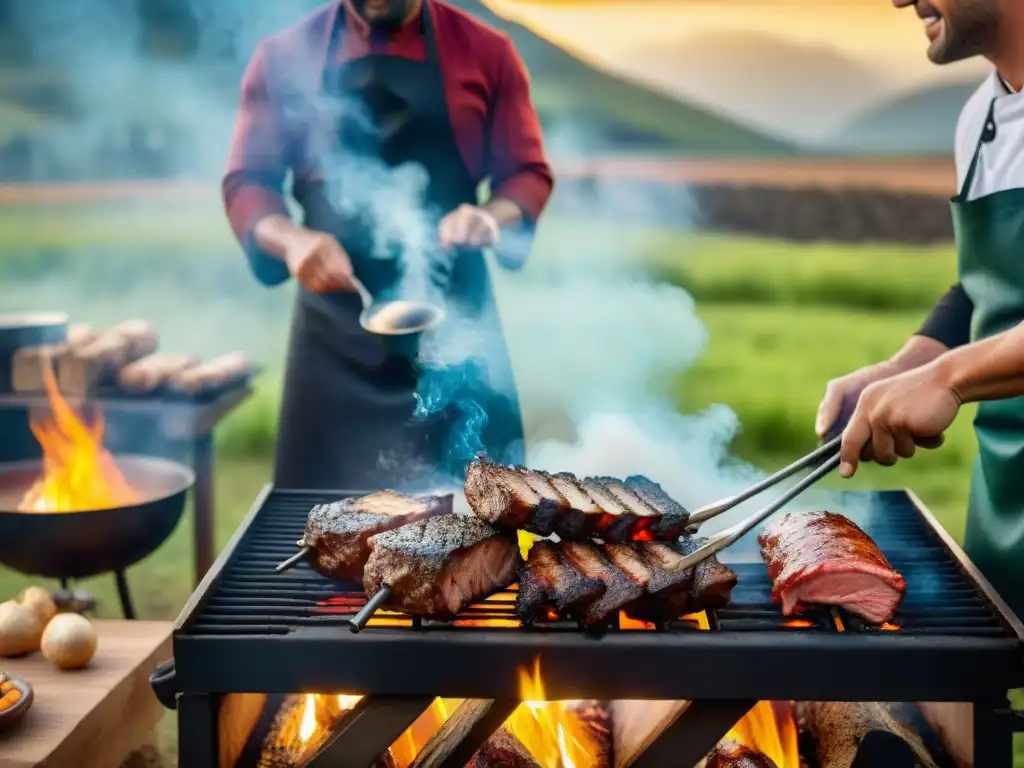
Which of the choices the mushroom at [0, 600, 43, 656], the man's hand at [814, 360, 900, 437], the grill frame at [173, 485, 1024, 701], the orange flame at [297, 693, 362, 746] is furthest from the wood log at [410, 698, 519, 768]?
the mushroom at [0, 600, 43, 656]

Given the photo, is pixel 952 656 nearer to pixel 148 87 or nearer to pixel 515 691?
pixel 515 691

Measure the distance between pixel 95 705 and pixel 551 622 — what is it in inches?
56.0

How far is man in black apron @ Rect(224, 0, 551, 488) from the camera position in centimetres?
401

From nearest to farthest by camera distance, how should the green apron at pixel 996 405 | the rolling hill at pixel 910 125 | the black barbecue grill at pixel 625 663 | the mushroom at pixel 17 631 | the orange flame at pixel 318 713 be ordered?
1. the black barbecue grill at pixel 625 663
2. the orange flame at pixel 318 713
3. the green apron at pixel 996 405
4. the mushroom at pixel 17 631
5. the rolling hill at pixel 910 125

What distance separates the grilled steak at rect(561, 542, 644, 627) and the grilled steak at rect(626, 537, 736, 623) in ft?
0.17

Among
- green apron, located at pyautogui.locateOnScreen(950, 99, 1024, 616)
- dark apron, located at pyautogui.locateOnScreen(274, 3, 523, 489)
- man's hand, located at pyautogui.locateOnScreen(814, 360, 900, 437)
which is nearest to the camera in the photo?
green apron, located at pyautogui.locateOnScreen(950, 99, 1024, 616)

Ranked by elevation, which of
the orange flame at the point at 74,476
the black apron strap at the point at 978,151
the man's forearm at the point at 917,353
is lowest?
the orange flame at the point at 74,476

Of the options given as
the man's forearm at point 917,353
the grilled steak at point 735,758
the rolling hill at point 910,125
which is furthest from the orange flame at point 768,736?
the rolling hill at point 910,125

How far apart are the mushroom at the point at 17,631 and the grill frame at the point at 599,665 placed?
4.05ft

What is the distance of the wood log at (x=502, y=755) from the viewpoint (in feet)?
8.57

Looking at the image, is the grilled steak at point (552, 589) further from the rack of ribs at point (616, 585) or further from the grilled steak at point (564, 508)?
the grilled steak at point (564, 508)

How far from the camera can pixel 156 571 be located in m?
6.48

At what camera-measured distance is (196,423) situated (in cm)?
443

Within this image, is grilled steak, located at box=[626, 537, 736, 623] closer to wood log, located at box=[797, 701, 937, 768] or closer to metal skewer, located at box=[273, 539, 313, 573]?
wood log, located at box=[797, 701, 937, 768]
